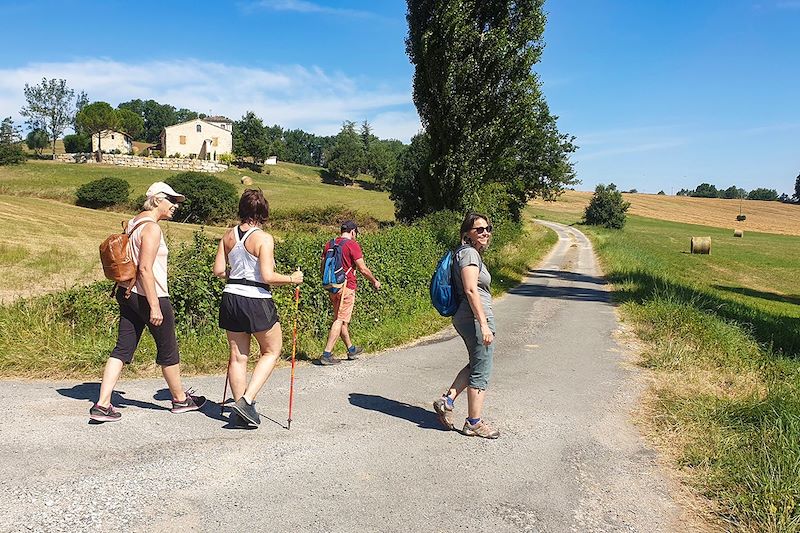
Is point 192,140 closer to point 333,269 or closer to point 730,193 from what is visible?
point 333,269

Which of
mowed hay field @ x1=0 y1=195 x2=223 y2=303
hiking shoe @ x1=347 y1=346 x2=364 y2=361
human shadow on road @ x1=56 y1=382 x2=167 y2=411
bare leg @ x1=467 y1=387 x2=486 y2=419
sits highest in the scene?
bare leg @ x1=467 y1=387 x2=486 y2=419

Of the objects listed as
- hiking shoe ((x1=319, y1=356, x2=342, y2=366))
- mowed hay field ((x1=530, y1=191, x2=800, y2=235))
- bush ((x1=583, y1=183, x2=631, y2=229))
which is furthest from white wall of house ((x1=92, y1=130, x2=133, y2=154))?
hiking shoe ((x1=319, y1=356, x2=342, y2=366))

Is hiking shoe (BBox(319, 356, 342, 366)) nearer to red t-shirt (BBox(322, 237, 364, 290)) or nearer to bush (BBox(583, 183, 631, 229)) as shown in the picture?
red t-shirt (BBox(322, 237, 364, 290))

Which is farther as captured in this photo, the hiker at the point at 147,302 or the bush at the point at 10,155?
the bush at the point at 10,155

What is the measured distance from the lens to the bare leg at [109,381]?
4.35m

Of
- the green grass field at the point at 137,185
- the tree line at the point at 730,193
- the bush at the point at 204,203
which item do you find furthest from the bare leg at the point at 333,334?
the tree line at the point at 730,193

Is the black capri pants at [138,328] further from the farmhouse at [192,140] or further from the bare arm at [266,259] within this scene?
the farmhouse at [192,140]

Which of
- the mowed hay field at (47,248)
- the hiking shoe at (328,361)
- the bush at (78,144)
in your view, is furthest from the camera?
the bush at (78,144)

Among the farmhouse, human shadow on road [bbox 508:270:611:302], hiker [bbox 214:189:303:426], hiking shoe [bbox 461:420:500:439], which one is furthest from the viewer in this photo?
the farmhouse

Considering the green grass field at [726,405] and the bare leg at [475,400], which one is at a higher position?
the bare leg at [475,400]

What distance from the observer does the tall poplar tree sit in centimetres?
1850

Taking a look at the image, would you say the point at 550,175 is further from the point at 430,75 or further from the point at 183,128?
the point at 183,128

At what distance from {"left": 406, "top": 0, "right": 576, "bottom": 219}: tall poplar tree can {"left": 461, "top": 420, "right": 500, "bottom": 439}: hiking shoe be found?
15.3 meters

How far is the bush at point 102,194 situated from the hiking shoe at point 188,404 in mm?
47244
